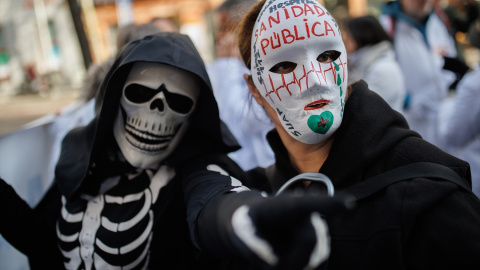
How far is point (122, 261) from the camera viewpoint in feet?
5.22

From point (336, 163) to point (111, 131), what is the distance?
1056mm

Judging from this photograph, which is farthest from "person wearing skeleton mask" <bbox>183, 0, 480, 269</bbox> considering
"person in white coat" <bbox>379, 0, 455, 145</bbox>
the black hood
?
"person in white coat" <bbox>379, 0, 455, 145</bbox>

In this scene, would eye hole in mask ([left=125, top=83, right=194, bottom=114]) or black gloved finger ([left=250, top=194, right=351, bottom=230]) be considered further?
eye hole in mask ([left=125, top=83, right=194, bottom=114])

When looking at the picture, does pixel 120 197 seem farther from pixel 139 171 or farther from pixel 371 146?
pixel 371 146

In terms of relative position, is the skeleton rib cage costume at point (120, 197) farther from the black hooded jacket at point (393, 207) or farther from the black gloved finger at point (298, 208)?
the black gloved finger at point (298, 208)

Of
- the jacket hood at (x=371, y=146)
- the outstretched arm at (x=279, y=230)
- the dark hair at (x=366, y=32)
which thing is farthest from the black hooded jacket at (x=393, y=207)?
the dark hair at (x=366, y=32)

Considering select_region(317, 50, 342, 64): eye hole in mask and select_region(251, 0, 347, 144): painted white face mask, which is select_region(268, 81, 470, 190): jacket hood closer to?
select_region(251, 0, 347, 144): painted white face mask

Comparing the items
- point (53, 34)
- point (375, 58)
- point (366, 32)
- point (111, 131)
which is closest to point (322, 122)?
point (111, 131)

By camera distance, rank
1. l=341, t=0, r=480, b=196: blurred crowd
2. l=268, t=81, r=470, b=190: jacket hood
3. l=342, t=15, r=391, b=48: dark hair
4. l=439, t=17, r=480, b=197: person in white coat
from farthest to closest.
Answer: l=342, t=15, r=391, b=48: dark hair
l=341, t=0, r=480, b=196: blurred crowd
l=439, t=17, r=480, b=197: person in white coat
l=268, t=81, r=470, b=190: jacket hood

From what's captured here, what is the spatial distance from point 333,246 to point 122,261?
2.95 ft

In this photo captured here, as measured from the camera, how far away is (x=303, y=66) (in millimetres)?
1372

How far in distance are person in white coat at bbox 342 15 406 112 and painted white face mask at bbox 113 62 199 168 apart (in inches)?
56.6

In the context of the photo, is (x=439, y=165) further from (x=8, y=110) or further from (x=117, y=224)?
(x=8, y=110)

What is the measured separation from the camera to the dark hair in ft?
9.93
